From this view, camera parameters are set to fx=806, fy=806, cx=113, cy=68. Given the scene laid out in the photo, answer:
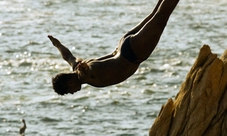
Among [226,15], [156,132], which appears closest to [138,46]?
[156,132]

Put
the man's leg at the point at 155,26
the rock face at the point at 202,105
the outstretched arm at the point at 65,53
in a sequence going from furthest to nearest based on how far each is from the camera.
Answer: the rock face at the point at 202,105, the outstretched arm at the point at 65,53, the man's leg at the point at 155,26

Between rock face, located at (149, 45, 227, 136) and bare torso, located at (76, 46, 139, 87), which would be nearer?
bare torso, located at (76, 46, 139, 87)

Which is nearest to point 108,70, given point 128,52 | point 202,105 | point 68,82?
point 128,52

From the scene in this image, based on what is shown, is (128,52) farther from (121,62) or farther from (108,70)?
(108,70)

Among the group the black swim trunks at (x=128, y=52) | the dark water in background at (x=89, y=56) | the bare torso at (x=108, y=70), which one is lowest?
the dark water in background at (x=89, y=56)

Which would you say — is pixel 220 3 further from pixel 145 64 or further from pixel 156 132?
pixel 156 132

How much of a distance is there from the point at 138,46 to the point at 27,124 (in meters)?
20.4

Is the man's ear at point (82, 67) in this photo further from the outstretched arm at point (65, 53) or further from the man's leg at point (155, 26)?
the man's leg at point (155, 26)

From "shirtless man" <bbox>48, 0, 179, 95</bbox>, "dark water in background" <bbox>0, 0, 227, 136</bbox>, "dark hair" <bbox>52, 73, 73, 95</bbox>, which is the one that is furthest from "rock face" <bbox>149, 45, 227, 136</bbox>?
"dark water in background" <bbox>0, 0, 227, 136</bbox>

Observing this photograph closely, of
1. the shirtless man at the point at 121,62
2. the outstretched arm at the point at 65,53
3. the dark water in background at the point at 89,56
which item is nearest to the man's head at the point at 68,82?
the shirtless man at the point at 121,62

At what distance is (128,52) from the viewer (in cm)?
1345

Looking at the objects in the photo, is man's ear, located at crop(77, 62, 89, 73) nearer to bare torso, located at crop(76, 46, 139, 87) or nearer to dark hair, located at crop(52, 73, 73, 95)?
bare torso, located at crop(76, 46, 139, 87)

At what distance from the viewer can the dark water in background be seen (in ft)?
111

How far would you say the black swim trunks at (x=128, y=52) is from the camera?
1345 centimetres
